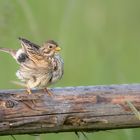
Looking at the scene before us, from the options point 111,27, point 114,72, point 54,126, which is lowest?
point 54,126

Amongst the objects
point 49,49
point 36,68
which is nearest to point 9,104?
point 36,68

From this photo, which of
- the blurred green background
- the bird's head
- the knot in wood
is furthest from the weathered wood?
the blurred green background

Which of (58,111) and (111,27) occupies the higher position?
(111,27)

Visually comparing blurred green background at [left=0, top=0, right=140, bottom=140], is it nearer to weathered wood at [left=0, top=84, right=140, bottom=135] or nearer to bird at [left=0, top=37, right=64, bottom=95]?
bird at [left=0, top=37, right=64, bottom=95]

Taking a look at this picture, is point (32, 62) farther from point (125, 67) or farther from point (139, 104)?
point (125, 67)

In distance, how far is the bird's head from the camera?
6.57 m

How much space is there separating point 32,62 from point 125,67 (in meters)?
3.86

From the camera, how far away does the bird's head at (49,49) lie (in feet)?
21.6

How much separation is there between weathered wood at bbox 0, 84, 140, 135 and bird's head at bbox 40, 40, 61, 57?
2.08ft

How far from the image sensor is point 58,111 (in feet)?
19.0

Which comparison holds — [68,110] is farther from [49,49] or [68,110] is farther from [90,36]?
[90,36]

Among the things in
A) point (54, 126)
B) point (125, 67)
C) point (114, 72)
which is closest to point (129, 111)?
point (54, 126)

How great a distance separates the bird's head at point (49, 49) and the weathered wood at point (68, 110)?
63 cm

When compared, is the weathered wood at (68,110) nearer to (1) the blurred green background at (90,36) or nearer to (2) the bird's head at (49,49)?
(2) the bird's head at (49,49)
